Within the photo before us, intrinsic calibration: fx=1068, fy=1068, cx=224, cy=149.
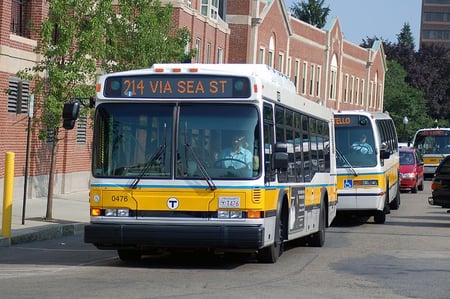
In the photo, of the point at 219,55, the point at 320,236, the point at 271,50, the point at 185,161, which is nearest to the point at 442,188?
the point at 320,236

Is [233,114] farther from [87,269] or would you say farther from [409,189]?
[409,189]

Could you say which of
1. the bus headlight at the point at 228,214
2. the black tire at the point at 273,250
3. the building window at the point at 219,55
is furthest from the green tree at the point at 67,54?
the building window at the point at 219,55

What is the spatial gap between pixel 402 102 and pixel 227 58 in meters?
43.4

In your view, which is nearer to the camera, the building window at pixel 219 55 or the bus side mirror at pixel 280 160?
the bus side mirror at pixel 280 160

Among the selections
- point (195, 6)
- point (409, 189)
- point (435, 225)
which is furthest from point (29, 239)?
point (409, 189)

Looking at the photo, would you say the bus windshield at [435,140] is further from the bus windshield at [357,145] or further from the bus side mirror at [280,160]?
the bus side mirror at [280,160]

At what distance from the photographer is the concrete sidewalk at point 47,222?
20.3 meters

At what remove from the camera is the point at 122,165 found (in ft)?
48.6

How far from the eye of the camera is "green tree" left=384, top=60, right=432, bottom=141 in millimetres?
88725

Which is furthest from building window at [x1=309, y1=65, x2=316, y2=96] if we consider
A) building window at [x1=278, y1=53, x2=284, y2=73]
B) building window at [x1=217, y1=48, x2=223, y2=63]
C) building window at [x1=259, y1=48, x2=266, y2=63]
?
building window at [x1=217, y1=48, x2=223, y2=63]

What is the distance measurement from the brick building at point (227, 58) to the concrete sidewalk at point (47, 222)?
3.40ft

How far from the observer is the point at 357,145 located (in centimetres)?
2566

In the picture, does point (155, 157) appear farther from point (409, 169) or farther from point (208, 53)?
point (208, 53)

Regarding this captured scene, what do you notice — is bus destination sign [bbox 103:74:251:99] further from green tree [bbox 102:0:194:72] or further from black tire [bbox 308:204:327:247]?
green tree [bbox 102:0:194:72]
